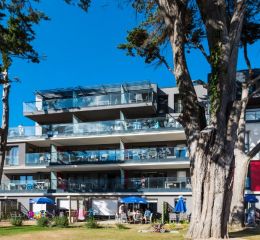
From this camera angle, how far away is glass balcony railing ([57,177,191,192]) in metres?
37.0

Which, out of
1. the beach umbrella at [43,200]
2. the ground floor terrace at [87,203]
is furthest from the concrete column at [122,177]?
the beach umbrella at [43,200]

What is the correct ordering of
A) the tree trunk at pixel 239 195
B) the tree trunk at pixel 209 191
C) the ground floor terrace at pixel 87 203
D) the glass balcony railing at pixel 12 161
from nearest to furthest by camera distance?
the tree trunk at pixel 209 191
the tree trunk at pixel 239 195
the ground floor terrace at pixel 87 203
the glass balcony railing at pixel 12 161

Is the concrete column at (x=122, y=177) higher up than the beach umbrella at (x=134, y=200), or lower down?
higher up

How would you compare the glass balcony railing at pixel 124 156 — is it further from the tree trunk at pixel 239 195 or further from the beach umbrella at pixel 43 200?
the tree trunk at pixel 239 195

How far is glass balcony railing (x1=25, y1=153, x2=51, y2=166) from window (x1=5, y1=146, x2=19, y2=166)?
1474 millimetres

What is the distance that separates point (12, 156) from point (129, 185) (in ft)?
38.1

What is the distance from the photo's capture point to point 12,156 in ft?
141

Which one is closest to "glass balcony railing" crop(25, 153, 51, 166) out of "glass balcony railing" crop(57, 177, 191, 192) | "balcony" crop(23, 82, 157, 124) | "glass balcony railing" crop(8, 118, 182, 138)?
"glass balcony railing" crop(8, 118, 182, 138)

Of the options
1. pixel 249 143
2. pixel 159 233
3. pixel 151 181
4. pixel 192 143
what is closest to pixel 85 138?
pixel 151 181

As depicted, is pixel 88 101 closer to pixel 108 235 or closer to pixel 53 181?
pixel 53 181

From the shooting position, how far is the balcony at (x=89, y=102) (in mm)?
40438

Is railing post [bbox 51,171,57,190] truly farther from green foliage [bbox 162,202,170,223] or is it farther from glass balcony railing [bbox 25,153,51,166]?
green foliage [bbox 162,202,170,223]

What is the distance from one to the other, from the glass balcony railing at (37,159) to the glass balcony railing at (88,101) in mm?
4195

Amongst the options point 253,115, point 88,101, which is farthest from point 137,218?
point 88,101
